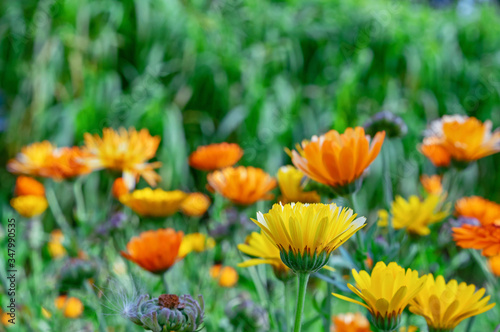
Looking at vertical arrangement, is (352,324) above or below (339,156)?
below

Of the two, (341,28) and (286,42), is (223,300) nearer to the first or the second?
(286,42)

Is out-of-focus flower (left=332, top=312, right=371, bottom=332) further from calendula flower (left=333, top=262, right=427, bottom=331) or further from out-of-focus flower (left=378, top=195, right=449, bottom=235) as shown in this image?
calendula flower (left=333, top=262, right=427, bottom=331)

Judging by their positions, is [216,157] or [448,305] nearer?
[448,305]

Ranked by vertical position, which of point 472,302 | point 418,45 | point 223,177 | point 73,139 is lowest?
point 73,139

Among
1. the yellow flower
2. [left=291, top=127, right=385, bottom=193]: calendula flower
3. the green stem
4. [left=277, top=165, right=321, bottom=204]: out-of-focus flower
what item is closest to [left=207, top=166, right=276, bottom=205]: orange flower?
[left=277, top=165, right=321, bottom=204]: out-of-focus flower

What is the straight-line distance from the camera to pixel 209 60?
202cm

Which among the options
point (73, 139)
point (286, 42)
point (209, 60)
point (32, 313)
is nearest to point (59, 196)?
point (73, 139)

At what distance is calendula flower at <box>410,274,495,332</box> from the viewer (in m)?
0.33

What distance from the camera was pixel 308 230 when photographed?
0.99ft

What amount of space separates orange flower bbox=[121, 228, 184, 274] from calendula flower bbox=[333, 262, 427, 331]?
0.25 metres

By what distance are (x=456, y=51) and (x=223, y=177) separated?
2365mm

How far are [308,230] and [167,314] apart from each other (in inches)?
4.3

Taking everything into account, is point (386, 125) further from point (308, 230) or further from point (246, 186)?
point (308, 230)

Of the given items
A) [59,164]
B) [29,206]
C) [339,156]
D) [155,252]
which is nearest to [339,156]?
[339,156]
